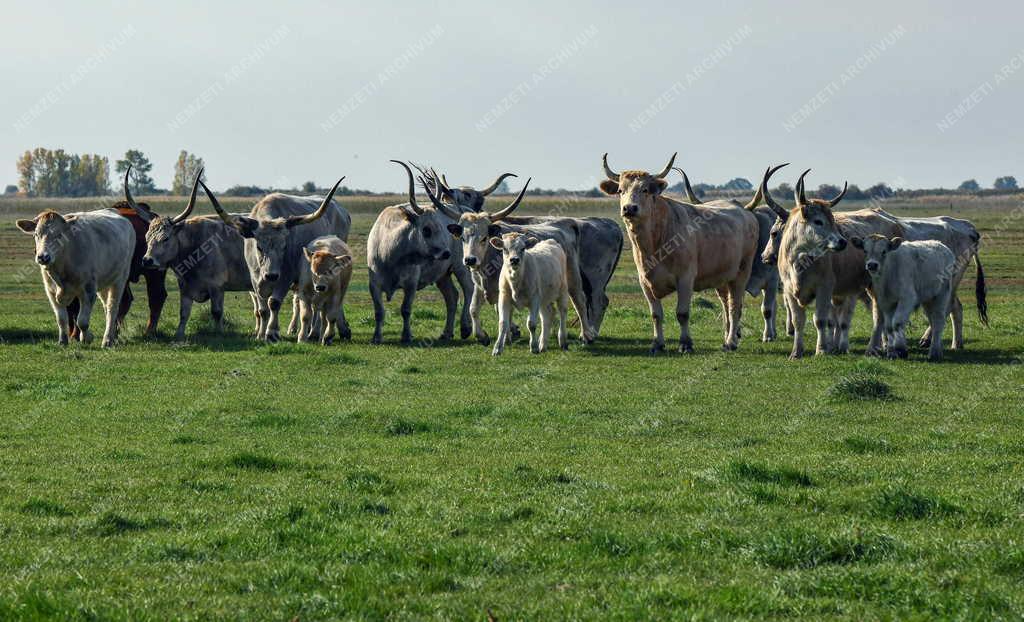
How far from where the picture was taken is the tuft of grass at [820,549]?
6.73 metres

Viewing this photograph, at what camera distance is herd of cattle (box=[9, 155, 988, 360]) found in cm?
1694

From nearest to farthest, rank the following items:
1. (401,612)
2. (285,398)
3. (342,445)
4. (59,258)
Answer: (401,612), (342,445), (285,398), (59,258)

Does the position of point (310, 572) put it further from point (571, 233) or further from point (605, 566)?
point (571, 233)

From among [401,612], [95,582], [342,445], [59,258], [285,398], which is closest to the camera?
[401,612]

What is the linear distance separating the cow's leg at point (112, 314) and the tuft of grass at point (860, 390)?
10.8 meters

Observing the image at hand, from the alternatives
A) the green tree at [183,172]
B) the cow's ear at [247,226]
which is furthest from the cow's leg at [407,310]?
the green tree at [183,172]

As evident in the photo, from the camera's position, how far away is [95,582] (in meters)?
6.34

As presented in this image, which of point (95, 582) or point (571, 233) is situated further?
point (571, 233)

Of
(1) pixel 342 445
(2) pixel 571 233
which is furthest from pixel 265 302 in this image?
(1) pixel 342 445

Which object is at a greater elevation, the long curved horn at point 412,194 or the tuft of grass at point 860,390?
the long curved horn at point 412,194

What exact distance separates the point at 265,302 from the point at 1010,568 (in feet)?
49.6

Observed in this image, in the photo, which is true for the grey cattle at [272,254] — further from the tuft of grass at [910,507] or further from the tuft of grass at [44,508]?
the tuft of grass at [910,507]

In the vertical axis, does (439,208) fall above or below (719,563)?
above

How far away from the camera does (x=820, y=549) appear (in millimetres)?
6828
